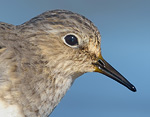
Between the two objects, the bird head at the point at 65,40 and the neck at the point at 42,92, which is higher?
the bird head at the point at 65,40

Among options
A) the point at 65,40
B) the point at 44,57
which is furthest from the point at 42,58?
the point at 65,40

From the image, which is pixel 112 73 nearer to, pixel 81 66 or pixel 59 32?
pixel 81 66

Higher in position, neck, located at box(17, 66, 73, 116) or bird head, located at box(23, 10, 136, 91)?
bird head, located at box(23, 10, 136, 91)

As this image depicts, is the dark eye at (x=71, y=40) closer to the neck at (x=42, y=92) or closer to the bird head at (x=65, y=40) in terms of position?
the bird head at (x=65, y=40)

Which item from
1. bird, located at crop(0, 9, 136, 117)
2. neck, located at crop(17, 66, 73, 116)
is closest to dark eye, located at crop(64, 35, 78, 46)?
bird, located at crop(0, 9, 136, 117)

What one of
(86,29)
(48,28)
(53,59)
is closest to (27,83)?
(53,59)

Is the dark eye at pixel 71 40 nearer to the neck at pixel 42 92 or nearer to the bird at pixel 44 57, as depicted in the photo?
the bird at pixel 44 57

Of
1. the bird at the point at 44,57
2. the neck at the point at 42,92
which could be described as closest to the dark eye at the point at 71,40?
the bird at the point at 44,57

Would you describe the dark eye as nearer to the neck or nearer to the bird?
the bird
